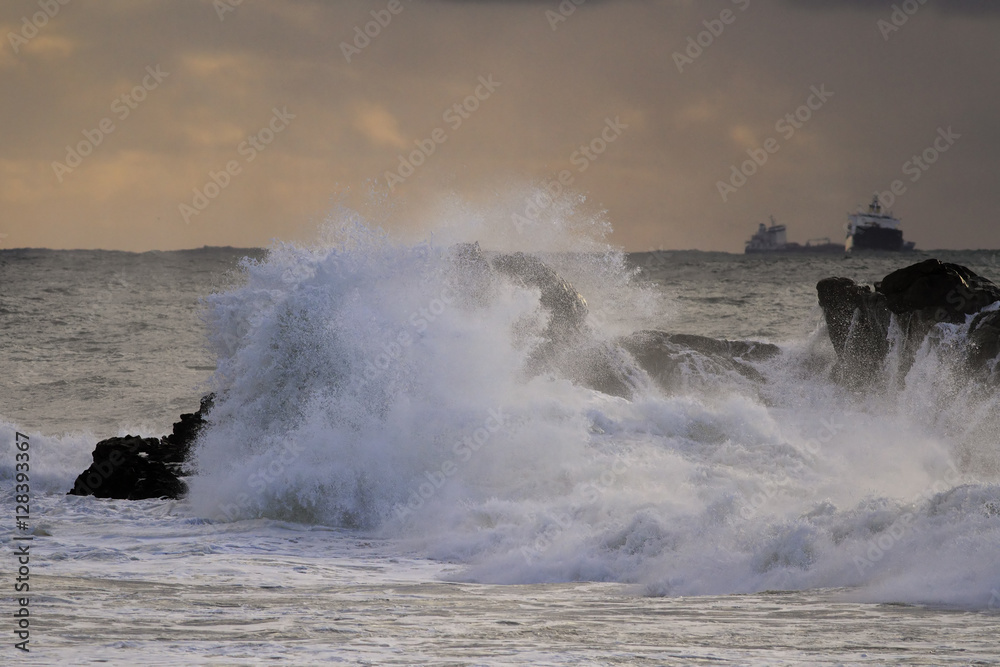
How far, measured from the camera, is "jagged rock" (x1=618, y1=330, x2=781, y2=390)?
17.3 meters

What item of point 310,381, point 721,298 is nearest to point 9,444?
point 310,381

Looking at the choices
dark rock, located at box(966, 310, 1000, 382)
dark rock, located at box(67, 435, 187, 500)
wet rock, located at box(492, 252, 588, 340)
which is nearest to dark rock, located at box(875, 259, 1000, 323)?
dark rock, located at box(966, 310, 1000, 382)

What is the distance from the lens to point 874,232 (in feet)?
310

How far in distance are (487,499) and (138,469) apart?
5088mm

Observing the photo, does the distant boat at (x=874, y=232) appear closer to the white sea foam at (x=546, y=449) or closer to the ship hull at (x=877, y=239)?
the ship hull at (x=877, y=239)

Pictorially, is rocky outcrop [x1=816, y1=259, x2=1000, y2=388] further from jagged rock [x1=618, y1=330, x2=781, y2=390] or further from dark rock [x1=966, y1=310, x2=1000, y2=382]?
jagged rock [x1=618, y1=330, x2=781, y2=390]

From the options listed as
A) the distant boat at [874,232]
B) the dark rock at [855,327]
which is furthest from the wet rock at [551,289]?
the distant boat at [874,232]

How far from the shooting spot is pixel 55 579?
25.9 feet

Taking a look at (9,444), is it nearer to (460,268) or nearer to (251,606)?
(460,268)

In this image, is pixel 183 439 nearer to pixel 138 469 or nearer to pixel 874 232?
pixel 138 469

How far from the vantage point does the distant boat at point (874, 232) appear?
93812mm

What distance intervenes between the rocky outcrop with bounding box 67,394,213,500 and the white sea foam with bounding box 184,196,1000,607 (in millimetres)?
694

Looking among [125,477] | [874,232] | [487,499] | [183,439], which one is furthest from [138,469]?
[874,232]

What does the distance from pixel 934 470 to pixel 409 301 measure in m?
7.13
